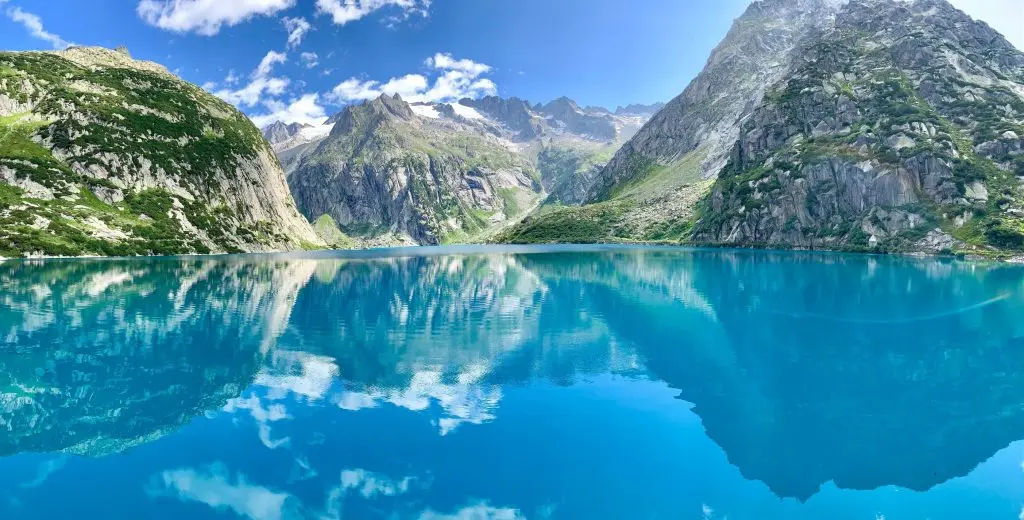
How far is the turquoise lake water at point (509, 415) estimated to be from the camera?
1591 cm

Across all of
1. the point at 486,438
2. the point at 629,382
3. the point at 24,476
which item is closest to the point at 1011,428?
the point at 629,382

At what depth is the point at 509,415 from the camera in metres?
22.9

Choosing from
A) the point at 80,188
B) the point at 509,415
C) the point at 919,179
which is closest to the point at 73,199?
the point at 80,188

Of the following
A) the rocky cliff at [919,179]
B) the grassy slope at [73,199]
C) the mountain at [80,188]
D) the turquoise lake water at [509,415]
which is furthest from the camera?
the rocky cliff at [919,179]

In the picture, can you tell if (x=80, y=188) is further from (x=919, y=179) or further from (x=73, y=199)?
(x=919, y=179)

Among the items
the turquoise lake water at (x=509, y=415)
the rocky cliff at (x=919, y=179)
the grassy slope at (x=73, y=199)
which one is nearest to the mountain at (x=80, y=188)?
the grassy slope at (x=73, y=199)

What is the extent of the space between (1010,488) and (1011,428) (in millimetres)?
6462

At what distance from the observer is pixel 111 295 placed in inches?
2366

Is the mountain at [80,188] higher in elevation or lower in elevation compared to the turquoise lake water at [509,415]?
higher

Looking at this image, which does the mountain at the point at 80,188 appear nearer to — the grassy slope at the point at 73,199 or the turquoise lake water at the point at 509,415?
the grassy slope at the point at 73,199

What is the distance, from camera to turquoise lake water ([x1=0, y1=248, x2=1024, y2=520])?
1591cm

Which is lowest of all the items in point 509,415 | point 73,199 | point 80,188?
point 509,415

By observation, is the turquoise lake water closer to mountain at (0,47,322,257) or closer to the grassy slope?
the grassy slope

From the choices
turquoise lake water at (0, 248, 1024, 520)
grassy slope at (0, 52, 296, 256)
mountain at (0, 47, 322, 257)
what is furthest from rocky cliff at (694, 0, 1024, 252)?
mountain at (0, 47, 322, 257)
